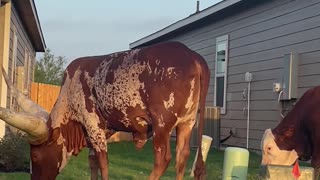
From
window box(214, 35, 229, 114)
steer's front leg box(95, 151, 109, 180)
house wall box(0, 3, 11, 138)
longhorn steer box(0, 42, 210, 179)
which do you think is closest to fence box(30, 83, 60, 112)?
window box(214, 35, 229, 114)

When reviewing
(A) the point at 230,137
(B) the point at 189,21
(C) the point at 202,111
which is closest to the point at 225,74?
(A) the point at 230,137

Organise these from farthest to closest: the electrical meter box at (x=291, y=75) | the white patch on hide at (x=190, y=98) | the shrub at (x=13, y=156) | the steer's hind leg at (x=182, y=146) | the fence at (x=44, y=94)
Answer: the fence at (x=44, y=94), the electrical meter box at (x=291, y=75), the shrub at (x=13, y=156), the steer's hind leg at (x=182, y=146), the white patch on hide at (x=190, y=98)

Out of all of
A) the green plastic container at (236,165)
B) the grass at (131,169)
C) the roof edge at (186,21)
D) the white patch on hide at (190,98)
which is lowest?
the grass at (131,169)

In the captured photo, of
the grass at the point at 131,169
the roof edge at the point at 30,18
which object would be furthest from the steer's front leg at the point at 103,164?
the roof edge at the point at 30,18

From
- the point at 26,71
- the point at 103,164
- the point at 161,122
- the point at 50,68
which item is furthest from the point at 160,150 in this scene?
the point at 50,68

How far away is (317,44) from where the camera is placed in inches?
441

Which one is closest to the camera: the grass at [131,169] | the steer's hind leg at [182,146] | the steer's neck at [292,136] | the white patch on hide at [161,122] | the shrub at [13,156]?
the white patch on hide at [161,122]

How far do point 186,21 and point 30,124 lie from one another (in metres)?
12.9

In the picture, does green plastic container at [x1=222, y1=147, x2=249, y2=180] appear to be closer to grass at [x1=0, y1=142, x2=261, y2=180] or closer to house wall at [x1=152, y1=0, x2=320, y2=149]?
grass at [x1=0, y1=142, x2=261, y2=180]

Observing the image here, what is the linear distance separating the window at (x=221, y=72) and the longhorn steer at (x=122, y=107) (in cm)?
978

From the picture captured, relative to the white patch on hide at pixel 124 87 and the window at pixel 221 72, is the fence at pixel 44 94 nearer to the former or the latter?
the window at pixel 221 72

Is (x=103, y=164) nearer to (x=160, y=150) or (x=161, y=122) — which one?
(x=160, y=150)

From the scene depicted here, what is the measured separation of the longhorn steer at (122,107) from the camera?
5598 mm

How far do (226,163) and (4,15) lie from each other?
24.0ft
